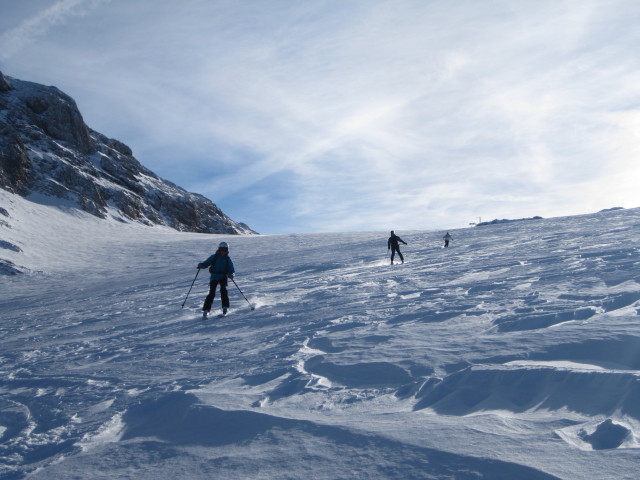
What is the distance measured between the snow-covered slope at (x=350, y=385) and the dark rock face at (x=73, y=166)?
38276 millimetres

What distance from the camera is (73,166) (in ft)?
169

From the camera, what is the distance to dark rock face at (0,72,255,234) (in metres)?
45.5

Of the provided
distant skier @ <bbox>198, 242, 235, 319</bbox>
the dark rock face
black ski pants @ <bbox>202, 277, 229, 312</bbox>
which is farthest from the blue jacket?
the dark rock face

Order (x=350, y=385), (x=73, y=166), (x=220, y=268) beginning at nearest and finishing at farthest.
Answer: (x=350, y=385)
(x=220, y=268)
(x=73, y=166)

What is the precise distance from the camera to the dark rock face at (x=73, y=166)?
45469 mm

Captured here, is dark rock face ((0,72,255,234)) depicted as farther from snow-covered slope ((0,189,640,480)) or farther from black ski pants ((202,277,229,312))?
snow-covered slope ((0,189,640,480))

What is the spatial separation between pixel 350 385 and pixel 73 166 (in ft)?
175

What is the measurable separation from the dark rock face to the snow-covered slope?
38.3 meters

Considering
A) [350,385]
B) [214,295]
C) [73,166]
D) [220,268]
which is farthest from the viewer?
[73,166]

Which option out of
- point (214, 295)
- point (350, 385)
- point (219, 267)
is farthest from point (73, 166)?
point (350, 385)

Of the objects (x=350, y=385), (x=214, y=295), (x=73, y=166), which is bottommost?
(x=350, y=385)

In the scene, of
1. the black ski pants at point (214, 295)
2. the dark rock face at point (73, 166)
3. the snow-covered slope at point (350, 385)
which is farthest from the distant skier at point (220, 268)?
the dark rock face at point (73, 166)

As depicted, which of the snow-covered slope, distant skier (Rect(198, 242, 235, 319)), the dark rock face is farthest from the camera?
the dark rock face

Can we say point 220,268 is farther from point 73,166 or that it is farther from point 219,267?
point 73,166
